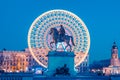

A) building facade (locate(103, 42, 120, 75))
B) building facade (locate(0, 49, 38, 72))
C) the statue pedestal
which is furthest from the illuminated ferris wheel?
building facade (locate(0, 49, 38, 72))

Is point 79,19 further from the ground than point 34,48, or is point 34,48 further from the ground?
point 79,19

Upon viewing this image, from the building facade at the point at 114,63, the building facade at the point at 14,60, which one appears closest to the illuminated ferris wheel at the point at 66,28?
the building facade at the point at 114,63

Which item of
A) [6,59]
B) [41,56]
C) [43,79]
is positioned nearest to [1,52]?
[6,59]

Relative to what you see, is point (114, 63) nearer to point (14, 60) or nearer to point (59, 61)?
point (14, 60)

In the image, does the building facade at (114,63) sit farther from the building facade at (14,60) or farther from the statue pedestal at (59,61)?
the statue pedestal at (59,61)

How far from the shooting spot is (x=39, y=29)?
49.7m

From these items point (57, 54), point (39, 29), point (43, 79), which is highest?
point (39, 29)

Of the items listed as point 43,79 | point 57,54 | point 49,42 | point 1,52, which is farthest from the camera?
point 1,52

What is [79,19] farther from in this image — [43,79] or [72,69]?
[43,79]

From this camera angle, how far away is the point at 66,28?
4894 cm

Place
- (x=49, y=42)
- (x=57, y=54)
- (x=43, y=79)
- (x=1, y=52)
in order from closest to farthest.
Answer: (x=43, y=79) < (x=57, y=54) < (x=49, y=42) < (x=1, y=52)

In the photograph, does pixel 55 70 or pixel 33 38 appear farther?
pixel 33 38

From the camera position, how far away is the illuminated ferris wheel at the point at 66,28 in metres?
49.1

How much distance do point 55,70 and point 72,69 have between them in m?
1.76
